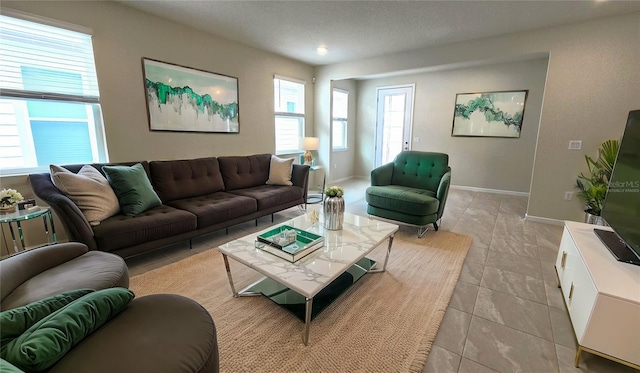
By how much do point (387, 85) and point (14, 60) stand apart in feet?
19.0

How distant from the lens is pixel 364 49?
4.23 meters

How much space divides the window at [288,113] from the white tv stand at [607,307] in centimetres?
420

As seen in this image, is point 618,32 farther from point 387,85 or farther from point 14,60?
point 14,60

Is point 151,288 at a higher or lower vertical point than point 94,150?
lower

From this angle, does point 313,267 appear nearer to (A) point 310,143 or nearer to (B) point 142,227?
(B) point 142,227

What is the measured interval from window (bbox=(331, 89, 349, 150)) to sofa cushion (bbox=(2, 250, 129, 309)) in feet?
16.6

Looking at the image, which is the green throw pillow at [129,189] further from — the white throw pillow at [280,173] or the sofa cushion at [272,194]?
the white throw pillow at [280,173]

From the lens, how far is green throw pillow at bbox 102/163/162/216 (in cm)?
245

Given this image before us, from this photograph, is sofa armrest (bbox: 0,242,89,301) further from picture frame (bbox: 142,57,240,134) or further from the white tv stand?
the white tv stand

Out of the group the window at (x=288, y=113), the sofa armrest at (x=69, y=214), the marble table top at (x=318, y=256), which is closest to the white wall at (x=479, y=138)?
the window at (x=288, y=113)

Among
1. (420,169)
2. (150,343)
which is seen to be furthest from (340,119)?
(150,343)

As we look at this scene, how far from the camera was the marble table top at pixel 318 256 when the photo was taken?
1.52 m

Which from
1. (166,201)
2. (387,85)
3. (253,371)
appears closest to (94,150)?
(166,201)

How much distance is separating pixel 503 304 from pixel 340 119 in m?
5.08
